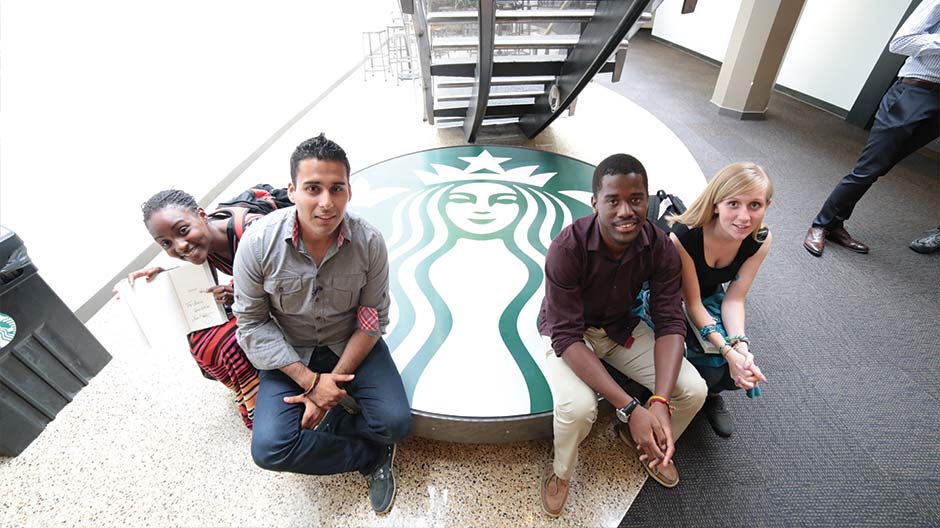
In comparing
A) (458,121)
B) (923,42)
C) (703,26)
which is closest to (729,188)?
(923,42)

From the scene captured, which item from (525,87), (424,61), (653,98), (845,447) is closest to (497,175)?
(424,61)

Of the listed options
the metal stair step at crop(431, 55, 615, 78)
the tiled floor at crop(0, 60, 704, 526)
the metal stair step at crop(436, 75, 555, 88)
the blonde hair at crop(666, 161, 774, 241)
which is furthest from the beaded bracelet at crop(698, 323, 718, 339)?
the metal stair step at crop(436, 75, 555, 88)

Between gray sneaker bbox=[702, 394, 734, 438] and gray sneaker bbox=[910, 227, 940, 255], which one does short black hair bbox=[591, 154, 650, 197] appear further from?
gray sneaker bbox=[910, 227, 940, 255]

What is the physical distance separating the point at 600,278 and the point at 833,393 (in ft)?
4.81

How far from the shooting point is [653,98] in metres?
5.81

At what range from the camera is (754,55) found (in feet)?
15.2

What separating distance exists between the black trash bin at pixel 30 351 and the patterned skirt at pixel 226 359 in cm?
82

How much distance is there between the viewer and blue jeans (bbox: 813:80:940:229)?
94.3 inches

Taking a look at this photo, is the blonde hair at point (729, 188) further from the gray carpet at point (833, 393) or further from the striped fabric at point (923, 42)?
the striped fabric at point (923, 42)

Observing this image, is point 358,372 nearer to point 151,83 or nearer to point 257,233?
point 257,233

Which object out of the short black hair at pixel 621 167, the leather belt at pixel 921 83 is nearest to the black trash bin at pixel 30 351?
the short black hair at pixel 621 167

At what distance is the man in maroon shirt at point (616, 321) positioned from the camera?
1.31m

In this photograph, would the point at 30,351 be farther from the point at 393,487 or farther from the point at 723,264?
the point at 723,264

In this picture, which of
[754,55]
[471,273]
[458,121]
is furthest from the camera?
[458,121]
